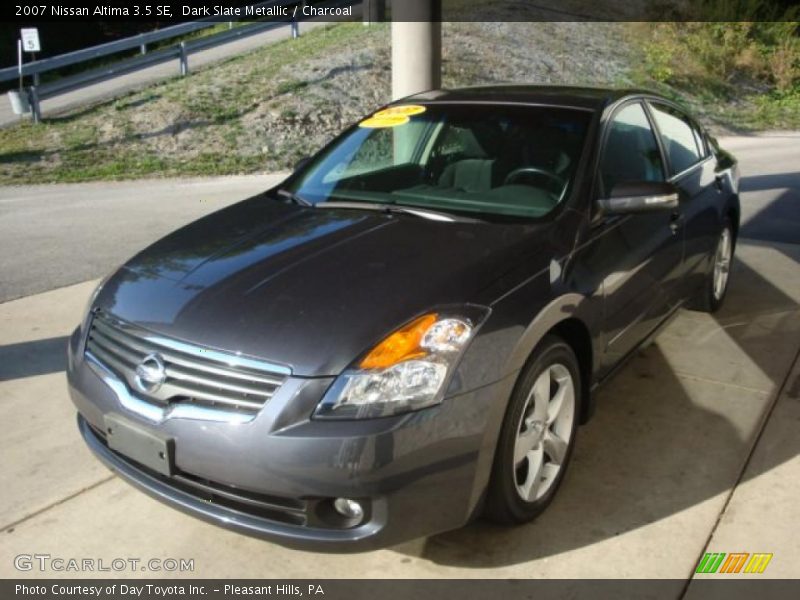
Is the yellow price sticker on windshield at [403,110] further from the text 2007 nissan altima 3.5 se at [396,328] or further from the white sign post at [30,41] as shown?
the white sign post at [30,41]

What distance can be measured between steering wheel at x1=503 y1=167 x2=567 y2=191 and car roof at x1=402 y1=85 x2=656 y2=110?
0.45 m

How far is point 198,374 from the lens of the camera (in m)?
2.66

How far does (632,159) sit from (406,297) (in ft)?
5.88

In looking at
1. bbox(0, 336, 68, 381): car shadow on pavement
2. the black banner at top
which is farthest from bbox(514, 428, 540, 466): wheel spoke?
the black banner at top

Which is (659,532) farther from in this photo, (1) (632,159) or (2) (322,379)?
(1) (632,159)

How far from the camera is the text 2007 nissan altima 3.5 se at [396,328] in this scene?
254cm

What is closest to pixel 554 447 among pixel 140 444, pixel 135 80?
pixel 140 444

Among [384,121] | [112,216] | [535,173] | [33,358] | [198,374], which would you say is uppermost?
[384,121]

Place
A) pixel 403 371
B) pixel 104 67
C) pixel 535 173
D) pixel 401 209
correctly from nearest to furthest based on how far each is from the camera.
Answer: pixel 403 371, pixel 401 209, pixel 535 173, pixel 104 67

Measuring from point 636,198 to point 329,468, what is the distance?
1841 mm

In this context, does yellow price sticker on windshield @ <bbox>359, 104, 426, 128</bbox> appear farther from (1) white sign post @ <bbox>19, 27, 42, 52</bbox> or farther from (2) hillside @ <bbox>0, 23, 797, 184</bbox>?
(1) white sign post @ <bbox>19, 27, 42, 52</bbox>

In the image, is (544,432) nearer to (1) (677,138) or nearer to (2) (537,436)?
(2) (537,436)

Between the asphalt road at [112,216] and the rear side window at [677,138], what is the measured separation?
9.51 ft

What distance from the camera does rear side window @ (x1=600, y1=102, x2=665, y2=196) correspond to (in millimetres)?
3773
